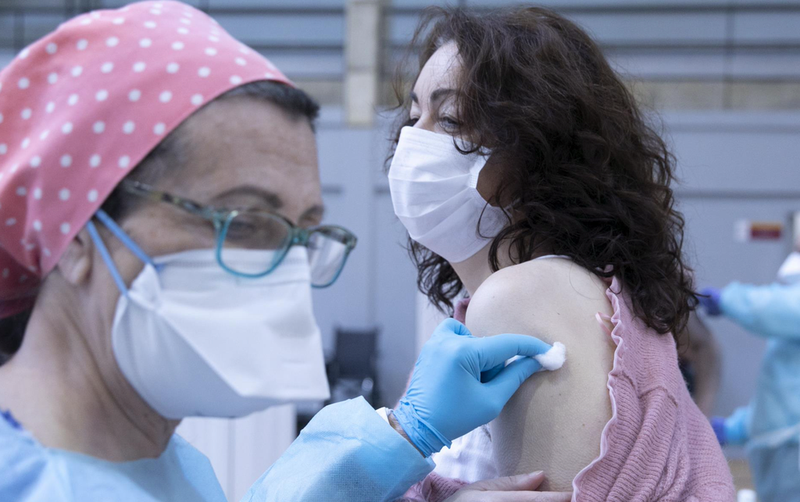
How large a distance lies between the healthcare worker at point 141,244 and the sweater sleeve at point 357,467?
0.20m

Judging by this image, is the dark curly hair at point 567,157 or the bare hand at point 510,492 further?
the dark curly hair at point 567,157

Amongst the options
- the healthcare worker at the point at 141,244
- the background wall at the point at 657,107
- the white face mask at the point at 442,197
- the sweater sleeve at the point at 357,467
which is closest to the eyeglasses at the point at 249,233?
the healthcare worker at the point at 141,244

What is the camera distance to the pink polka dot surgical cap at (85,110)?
2.73 feet

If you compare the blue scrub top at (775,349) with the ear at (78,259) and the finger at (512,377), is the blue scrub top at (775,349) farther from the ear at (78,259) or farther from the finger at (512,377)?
the ear at (78,259)

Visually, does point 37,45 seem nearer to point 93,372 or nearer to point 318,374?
point 93,372

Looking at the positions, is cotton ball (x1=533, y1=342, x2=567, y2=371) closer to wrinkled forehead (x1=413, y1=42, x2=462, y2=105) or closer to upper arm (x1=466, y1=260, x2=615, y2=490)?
upper arm (x1=466, y1=260, x2=615, y2=490)

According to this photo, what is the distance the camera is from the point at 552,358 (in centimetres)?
110

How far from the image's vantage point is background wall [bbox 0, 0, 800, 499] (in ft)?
20.7

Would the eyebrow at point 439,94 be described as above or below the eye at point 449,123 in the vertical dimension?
above

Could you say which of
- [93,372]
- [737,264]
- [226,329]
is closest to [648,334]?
[226,329]

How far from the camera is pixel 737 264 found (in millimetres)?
6316

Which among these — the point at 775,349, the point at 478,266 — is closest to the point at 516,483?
the point at 478,266

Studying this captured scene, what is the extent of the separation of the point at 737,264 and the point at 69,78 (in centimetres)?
645

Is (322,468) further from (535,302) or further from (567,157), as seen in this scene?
(567,157)
